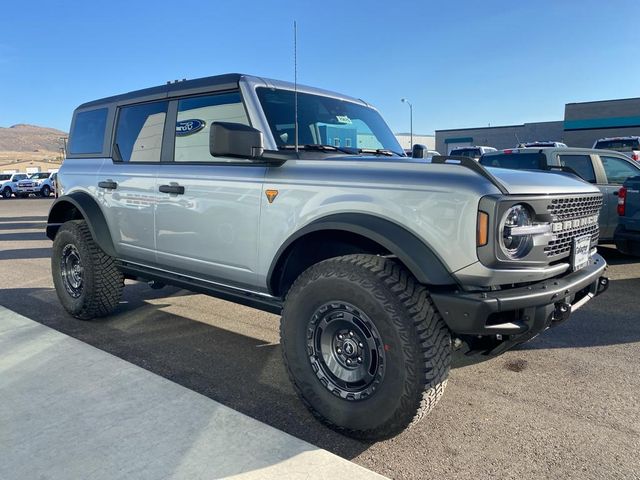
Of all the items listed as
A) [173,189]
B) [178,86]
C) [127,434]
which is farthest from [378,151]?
[127,434]

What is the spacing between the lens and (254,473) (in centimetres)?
246

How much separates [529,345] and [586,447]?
171 centimetres

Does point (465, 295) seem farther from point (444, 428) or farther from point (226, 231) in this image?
point (226, 231)

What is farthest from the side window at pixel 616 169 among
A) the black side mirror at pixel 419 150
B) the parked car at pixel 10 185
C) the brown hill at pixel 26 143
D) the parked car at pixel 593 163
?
the brown hill at pixel 26 143

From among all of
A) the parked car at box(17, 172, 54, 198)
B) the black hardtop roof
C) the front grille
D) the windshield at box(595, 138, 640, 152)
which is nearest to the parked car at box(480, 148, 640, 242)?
the front grille

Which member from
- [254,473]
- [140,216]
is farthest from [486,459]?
[140,216]

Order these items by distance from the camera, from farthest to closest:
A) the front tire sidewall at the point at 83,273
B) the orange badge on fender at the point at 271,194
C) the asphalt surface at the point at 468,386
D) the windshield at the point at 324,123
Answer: the front tire sidewall at the point at 83,273 → the windshield at the point at 324,123 → the orange badge on fender at the point at 271,194 → the asphalt surface at the point at 468,386

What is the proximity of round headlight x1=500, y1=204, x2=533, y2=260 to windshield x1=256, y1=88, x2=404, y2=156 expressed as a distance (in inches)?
63.5

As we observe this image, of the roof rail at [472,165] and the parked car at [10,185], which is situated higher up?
the parked car at [10,185]

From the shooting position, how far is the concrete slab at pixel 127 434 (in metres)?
2.49

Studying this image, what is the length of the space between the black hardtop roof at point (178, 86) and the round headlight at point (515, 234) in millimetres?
2204

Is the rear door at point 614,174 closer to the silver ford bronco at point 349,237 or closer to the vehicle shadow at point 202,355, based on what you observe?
the silver ford bronco at point 349,237

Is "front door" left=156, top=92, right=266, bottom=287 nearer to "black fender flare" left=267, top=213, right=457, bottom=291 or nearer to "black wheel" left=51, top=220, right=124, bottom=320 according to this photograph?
"black fender flare" left=267, top=213, right=457, bottom=291

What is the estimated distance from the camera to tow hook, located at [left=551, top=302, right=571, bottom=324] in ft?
9.03
